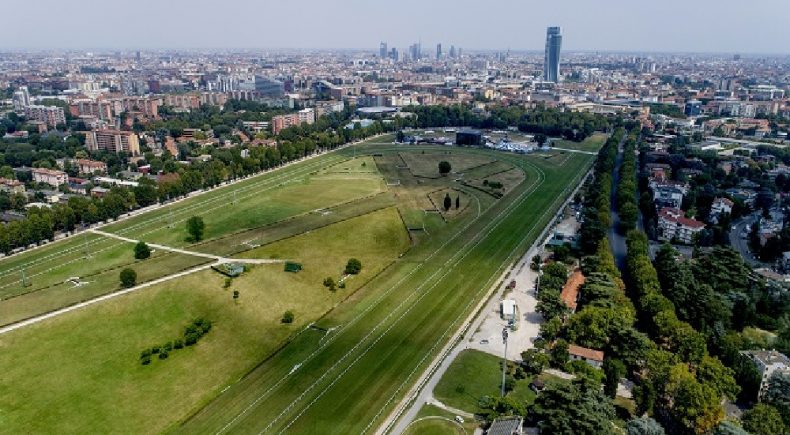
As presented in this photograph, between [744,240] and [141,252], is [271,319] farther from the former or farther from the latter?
[744,240]

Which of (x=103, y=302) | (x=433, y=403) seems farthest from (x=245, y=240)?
(x=433, y=403)

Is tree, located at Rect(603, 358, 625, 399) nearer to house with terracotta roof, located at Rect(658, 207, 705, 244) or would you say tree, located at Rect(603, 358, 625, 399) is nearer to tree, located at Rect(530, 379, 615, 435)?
tree, located at Rect(530, 379, 615, 435)

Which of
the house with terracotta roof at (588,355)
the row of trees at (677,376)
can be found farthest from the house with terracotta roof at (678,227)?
the house with terracotta roof at (588,355)

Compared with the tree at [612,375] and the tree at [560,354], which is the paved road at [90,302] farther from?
the tree at [612,375]

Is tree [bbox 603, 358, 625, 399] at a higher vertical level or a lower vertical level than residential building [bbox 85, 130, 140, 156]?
lower

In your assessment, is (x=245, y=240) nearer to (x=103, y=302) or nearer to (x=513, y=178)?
(x=103, y=302)

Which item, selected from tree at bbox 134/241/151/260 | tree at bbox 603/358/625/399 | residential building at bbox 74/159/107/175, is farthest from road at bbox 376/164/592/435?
residential building at bbox 74/159/107/175
